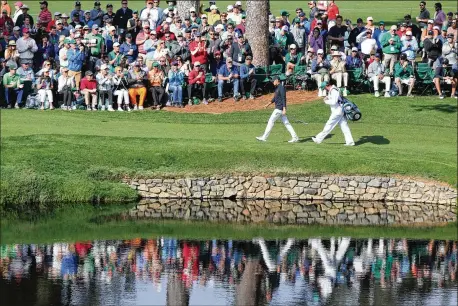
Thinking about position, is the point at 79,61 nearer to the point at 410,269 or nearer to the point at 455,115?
the point at 455,115

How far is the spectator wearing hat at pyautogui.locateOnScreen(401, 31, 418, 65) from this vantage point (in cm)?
3906

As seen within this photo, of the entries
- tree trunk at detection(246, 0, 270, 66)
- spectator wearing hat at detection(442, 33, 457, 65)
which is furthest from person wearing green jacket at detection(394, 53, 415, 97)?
tree trunk at detection(246, 0, 270, 66)

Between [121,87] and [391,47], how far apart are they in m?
9.24

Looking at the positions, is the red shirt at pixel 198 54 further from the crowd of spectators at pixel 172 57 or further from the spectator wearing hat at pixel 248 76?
the spectator wearing hat at pixel 248 76

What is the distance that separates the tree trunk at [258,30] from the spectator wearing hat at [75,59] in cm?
620

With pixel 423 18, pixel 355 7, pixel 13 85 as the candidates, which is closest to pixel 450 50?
pixel 423 18

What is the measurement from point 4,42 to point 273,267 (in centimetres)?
1725

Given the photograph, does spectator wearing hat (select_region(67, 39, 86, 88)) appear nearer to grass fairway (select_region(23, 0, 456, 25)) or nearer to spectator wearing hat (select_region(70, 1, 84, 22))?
spectator wearing hat (select_region(70, 1, 84, 22))

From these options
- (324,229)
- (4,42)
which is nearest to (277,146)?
→ (324,229)

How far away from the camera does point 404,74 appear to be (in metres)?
38.5

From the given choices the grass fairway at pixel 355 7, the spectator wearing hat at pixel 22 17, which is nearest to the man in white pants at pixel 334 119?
the spectator wearing hat at pixel 22 17

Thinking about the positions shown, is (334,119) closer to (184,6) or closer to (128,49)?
(128,49)

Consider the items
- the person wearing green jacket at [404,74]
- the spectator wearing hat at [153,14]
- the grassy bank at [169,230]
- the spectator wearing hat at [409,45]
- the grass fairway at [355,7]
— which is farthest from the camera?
the grass fairway at [355,7]

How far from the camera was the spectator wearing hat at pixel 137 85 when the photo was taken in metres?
36.9
